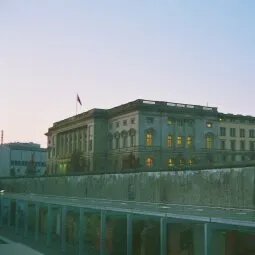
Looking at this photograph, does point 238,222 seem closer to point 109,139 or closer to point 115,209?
point 115,209

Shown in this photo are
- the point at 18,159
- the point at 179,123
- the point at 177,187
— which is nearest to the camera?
the point at 177,187

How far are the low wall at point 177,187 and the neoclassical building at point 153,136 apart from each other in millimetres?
42261

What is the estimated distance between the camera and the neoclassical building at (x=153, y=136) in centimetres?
10688

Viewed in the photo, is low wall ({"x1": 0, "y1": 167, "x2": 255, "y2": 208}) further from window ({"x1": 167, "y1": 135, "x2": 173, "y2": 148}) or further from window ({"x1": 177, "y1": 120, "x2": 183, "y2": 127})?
window ({"x1": 177, "y1": 120, "x2": 183, "y2": 127})

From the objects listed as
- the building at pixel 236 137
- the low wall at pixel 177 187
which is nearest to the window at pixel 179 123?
the building at pixel 236 137

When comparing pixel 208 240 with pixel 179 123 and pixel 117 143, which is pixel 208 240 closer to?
pixel 179 123

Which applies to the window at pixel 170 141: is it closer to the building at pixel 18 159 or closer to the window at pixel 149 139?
the window at pixel 149 139

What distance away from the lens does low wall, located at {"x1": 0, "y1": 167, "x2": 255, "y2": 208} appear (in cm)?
3366

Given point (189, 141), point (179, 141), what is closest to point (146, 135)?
point (179, 141)

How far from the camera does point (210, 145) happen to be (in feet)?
382

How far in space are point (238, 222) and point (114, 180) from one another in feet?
92.5

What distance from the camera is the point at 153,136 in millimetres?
108688

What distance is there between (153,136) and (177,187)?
68587 millimetres

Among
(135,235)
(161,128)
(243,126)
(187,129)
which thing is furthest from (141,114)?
(135,235)
